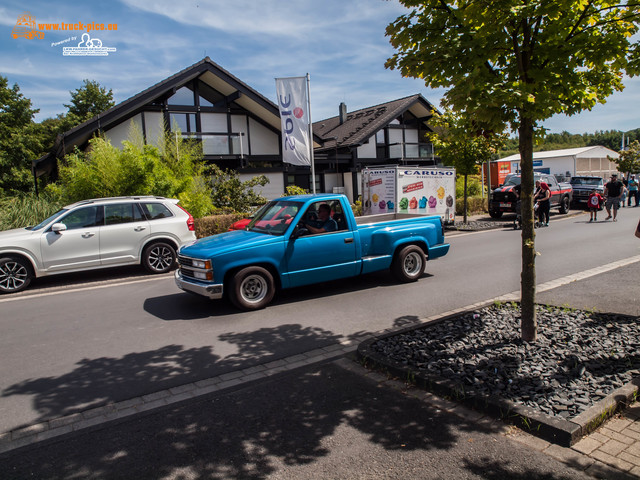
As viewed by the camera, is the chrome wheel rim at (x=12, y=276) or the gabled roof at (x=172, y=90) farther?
the gabled roof at (x=172, y=90)

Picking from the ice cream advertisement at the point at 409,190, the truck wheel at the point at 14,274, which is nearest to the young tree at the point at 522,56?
the truck wheel at the point at 14,274

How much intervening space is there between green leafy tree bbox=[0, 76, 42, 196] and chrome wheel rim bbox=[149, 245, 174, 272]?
30.4m

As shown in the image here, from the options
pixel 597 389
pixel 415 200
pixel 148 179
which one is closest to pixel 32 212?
pixel 148 179

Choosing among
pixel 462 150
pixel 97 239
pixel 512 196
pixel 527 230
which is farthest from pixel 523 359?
pixel 512 196

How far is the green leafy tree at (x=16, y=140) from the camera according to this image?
36.7 m

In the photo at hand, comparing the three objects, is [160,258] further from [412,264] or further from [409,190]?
[409,190]

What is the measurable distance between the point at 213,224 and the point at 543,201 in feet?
37.2

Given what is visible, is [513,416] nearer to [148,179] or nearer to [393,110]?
[148,179]

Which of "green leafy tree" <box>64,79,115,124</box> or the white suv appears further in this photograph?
"green leafy tree" <box>64,79,115,124</box>

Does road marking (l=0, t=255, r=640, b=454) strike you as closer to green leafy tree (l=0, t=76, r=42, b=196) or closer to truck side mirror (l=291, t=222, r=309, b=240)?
truck side mirror (l=291, t=222, r=309, b=240)

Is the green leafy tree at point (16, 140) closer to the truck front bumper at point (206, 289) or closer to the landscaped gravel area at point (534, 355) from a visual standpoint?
the truck front bumper at point (206, 289)

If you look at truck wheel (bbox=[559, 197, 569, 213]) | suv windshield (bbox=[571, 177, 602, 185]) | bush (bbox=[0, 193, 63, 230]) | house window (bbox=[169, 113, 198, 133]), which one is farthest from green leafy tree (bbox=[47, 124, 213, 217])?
suv windshield (bbox=[571, 177, 602, 185])

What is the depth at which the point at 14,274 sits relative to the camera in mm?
9281

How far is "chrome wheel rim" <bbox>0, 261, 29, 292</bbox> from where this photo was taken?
9195 mm
